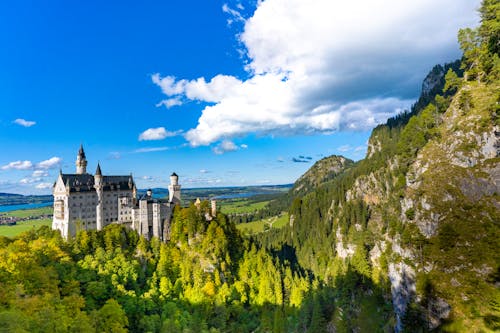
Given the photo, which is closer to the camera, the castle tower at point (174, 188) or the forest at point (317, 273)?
the forest at point (317, 273)

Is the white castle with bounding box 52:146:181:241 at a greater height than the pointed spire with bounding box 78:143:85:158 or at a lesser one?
lesser

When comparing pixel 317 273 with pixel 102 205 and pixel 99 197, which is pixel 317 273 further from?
pixel 99 197

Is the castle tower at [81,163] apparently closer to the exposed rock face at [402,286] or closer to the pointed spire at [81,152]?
the pointed spire at [81,152]

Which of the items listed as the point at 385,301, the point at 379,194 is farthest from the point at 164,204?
the point at 379,194

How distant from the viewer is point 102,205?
105m

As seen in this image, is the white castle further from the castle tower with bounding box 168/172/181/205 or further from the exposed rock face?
the exposed rock face

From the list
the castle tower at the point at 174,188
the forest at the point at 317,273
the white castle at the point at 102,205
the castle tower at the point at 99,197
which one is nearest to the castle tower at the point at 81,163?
the white castle at the point at 102,205

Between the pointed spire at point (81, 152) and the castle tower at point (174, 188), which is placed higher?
the pointed spire at point (81, 152)

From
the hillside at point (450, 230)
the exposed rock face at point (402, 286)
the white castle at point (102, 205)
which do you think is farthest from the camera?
the white castle at point (102, 205)

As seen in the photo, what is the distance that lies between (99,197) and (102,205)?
297 centimetres

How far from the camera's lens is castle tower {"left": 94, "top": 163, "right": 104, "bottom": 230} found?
104 metres

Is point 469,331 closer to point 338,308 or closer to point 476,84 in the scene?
point 338,308

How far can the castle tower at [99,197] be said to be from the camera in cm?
10406

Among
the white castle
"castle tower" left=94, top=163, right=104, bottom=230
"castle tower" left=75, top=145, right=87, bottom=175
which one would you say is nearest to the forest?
the white castle
